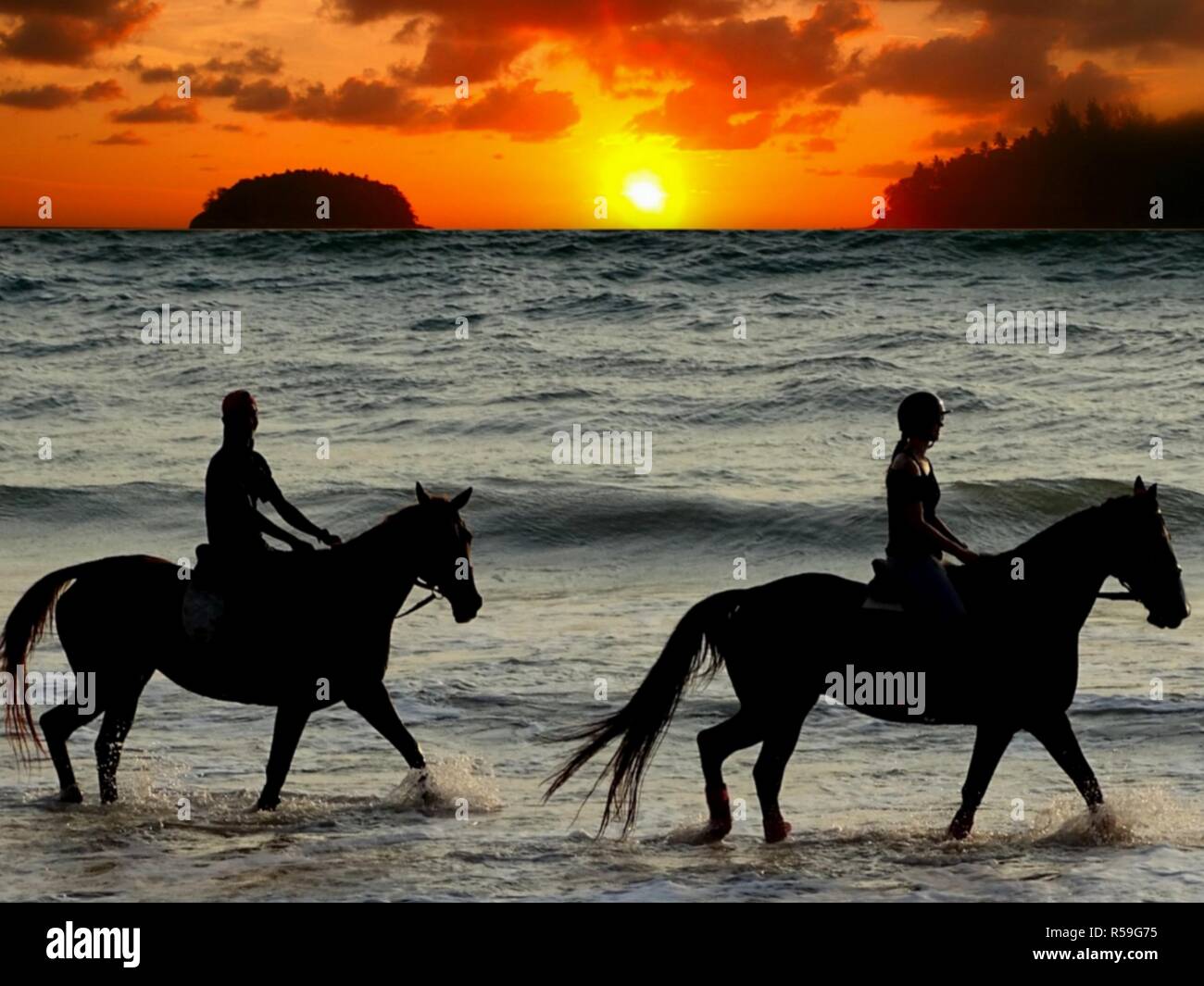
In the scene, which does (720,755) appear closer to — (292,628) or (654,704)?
(654,704)

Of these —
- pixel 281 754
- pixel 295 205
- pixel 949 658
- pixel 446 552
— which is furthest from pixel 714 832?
pixel 295 205

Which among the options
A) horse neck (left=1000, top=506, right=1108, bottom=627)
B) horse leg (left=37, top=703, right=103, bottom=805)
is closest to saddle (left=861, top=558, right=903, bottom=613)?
horse neck (left=1000, top=506, right=1108, bottom=627)

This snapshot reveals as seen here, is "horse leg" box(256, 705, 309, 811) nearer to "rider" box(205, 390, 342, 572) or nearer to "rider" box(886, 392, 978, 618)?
"rider" box(205, 390, 342, 572)

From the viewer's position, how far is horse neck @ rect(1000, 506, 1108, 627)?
8023mm

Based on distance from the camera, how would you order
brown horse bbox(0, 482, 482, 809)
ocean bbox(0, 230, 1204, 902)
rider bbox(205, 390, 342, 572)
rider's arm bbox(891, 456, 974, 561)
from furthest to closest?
brown horse bbox(0, 482, 482, 809)
rider bbox(205, 390, 342, 572)
ocean bbox(0, 230, 1204, 902)
rider's arm bbox(891, 456, 974, 561)

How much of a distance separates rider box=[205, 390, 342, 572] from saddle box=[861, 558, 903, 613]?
2722 millimetres

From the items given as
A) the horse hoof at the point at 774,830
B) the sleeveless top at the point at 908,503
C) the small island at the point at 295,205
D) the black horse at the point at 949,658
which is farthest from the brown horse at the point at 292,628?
the small island at the point at 295,205

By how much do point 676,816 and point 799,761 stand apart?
150 cm

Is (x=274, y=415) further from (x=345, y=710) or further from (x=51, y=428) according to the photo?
(x=345, y=710)

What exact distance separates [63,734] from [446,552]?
2.33 m

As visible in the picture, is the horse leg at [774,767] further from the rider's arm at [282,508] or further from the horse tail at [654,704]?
the rider's arm at [282,508]

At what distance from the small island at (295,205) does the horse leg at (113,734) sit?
2901 cm

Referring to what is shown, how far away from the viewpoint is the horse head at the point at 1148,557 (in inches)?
311

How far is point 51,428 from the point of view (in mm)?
28500
